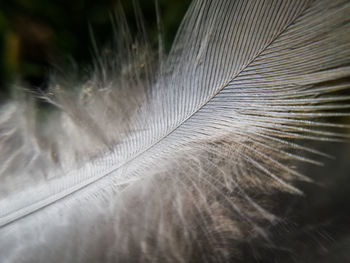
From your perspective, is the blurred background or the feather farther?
the blurred background

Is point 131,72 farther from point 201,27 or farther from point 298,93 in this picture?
point 298,93

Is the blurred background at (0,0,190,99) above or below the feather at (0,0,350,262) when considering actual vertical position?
above

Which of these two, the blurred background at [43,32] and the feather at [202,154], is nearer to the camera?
the feather at [202,154]

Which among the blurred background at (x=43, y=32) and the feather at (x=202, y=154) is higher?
the blurred background at (x=43, y=32)

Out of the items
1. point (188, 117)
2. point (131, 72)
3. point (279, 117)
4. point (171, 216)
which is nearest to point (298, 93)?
point (279, 117)
